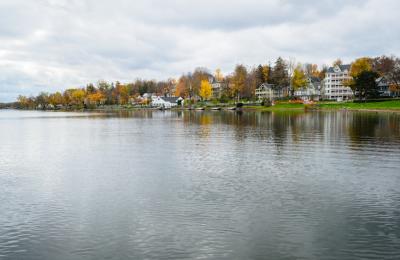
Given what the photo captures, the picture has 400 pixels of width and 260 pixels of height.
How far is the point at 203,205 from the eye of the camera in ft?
57.0

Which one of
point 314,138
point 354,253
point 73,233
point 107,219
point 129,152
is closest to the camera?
point 354,253

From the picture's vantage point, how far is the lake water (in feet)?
42.4

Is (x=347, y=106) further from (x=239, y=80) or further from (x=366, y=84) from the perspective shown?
(x=239, y=80)

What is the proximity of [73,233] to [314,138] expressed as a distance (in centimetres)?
3344

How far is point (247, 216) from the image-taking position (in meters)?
15.9

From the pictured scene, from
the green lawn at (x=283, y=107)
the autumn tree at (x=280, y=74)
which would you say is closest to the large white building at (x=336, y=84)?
the autumn tree at (x=280, y=74)

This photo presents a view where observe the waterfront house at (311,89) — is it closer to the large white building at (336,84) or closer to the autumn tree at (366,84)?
the large white building at (336,84)

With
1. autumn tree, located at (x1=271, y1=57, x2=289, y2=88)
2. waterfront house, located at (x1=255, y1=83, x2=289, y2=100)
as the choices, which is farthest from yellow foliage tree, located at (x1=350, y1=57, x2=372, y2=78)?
waterfront house, located at (x1=255, y1=83, x2=289, y2=100)

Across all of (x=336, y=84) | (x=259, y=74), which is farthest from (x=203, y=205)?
Answer: (x=336, y=84)

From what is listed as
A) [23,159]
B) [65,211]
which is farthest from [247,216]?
[23,159]

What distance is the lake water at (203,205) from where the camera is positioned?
12930mm

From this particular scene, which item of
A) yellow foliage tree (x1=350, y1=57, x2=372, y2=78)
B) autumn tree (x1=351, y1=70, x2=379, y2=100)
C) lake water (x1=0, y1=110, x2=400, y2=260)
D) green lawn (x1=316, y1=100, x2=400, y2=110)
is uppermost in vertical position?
yellow foliage tree (x1=350, y1=57, x2=372, y2=78)

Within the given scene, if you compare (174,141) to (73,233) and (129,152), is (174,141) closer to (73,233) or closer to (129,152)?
(129,152)

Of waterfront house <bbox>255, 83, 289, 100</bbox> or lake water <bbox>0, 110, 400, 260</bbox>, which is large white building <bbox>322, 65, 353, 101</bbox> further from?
lake water <bbox>0, 110, 400, 260</bbox>
